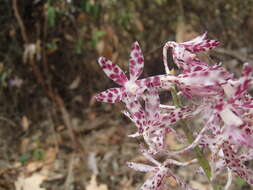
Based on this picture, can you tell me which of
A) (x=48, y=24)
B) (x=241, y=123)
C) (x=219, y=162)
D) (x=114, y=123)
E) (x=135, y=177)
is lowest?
(x=135, y=177)

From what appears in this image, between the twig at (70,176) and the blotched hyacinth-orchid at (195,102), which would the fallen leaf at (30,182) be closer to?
the twig at (70,176)

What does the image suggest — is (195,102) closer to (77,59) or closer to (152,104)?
(152,104)

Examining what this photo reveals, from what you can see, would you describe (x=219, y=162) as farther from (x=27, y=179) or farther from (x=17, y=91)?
(x=17, y=91)

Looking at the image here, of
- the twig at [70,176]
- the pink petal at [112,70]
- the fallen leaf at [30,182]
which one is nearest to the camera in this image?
the pink petal at [112,70]

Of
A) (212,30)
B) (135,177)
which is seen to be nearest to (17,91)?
(135,177)

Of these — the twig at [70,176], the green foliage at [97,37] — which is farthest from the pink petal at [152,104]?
the green foliage at [97,37]

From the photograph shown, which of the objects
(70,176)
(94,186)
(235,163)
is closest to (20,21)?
(70,176)
